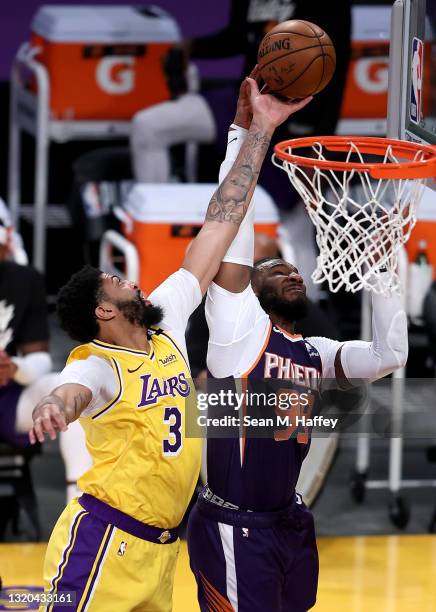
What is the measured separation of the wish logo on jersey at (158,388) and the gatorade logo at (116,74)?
4.92 m

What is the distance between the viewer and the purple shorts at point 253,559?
4586 mm

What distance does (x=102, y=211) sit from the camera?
356 inches

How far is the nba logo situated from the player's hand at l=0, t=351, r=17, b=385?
2403 mm

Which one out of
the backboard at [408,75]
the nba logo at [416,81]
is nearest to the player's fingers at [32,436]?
the backboard at [408,75]

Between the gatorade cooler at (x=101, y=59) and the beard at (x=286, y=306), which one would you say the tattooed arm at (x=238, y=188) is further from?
the gatorade cooler at (x=101, y=59)

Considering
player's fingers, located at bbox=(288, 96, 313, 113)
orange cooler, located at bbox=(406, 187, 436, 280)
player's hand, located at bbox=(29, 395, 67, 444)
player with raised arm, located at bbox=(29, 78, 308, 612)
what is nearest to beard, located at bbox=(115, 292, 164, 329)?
player with raised arm, located at bbox=(29, 78, 308, 612)

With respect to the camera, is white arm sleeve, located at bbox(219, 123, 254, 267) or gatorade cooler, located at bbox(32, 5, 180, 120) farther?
gatorade cooler, located at bbox(32, 5, 180, 120)

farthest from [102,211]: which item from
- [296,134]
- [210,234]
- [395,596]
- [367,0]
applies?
[210,234]

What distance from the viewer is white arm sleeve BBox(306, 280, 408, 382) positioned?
461 centimetres

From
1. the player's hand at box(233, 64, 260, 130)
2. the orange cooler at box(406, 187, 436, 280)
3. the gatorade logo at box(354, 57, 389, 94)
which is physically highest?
the player's hand at box(233, 64, 260, 130)

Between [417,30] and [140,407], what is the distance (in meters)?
1.98

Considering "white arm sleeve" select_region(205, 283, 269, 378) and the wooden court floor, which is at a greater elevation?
"white arm sleeve" select_region(205, 283, 269, 378)

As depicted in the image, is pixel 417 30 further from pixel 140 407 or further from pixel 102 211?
pixel 102 211

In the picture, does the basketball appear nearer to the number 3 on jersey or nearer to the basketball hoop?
the basketball hoop
